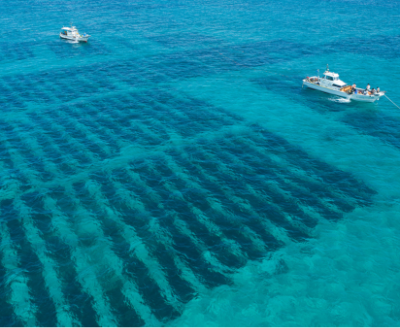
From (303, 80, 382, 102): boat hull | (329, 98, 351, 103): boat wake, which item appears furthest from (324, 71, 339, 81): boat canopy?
(329, 98, 351, 103): boat wake

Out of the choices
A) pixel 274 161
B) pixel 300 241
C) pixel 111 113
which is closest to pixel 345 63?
pixel 274 161

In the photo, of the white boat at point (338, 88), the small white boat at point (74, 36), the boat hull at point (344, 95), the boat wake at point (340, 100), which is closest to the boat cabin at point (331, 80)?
the white boat at point (338, 88)

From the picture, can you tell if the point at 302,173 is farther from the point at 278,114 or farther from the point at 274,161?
the point at 278,114

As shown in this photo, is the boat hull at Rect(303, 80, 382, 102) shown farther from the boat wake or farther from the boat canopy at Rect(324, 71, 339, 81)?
the boat canopy at Rect(324, 71, 339, 81)

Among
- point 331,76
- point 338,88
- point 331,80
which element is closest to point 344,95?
point 338,88

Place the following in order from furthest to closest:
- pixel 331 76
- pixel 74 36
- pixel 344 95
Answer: pixel 74 36
pixel 331 76
pixel 344 95

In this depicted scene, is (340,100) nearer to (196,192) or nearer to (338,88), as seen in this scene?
(338,88)
